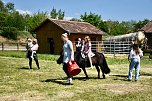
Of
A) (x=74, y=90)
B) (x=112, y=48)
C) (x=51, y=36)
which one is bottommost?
(x=74, y=90)

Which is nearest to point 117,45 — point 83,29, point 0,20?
point 83,29

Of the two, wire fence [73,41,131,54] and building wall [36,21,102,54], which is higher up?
building wall [36,21,102,54]

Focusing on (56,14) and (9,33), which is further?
(56,14)

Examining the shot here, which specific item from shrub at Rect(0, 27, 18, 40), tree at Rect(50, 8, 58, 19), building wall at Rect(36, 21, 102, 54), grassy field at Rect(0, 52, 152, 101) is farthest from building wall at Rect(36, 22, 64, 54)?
tree at Rect(50, 8, 58, 19)

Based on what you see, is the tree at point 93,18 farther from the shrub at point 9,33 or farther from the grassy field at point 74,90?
the grassy field at point 74,90

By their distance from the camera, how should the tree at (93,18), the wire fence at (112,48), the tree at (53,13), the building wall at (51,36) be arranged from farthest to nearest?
the tree at (53,13)
the tree at (93,18)
the building wall at (51,36)
the wire fence at (112,48)

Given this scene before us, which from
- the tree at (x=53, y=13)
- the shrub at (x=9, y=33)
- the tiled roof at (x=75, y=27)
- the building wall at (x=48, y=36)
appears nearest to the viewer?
the tiled roof at (x=75, y=27)

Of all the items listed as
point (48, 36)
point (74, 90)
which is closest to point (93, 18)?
point (48, 36)

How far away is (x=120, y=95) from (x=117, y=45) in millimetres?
29443

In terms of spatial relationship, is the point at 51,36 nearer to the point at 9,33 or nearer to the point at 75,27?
the point at 75,27

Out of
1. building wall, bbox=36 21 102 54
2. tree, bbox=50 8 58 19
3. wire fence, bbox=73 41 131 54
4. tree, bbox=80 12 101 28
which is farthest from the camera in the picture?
tree, bbox=50 8 58 19

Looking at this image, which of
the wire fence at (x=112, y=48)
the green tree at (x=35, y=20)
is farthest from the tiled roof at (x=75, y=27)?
the green tree at (x=35, y=20)

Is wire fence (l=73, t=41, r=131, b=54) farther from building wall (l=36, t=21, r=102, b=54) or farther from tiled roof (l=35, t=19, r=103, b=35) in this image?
building wall (l=36, t=21, r=102, b=54)

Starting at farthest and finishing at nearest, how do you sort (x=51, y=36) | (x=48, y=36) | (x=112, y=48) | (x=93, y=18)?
(x=93, y=18), (x=48, y=36), (x=51, y=36), (x=112, y=48)
